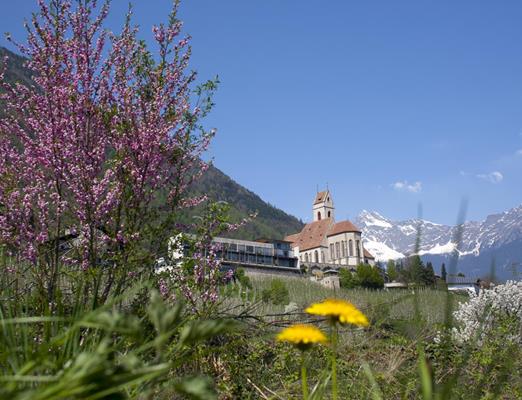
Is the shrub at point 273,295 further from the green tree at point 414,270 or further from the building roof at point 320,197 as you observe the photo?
the building roof at point 320,197

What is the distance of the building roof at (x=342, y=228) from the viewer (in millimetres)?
116938

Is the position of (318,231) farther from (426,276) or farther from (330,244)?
(426,276)

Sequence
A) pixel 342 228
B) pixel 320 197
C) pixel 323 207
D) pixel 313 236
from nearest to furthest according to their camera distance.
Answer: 1. pixel 342 228
2. pixel 313 236
3. pixel 323 207
4. pixel 320 197

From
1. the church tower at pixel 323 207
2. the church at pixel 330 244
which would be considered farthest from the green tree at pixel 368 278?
the church tower at pixel 323 207

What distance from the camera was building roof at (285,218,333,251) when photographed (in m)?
121

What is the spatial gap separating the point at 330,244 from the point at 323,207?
15236 millimetres

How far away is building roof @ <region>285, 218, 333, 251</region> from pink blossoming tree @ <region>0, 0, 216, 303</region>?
11547 centimetres

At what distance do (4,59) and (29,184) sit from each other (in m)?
1.52

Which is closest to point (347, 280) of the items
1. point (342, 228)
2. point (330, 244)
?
point (342, 228)

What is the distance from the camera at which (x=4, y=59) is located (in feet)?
18.4

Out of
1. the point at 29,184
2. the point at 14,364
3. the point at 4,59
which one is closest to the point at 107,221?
the point at 29,184

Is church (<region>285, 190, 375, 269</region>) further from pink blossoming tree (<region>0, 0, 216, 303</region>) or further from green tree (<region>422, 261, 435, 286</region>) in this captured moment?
green tree (<region>422, 261, 435, 286</region>)

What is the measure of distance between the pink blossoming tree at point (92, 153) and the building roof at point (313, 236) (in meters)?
115

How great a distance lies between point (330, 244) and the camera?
120 m
